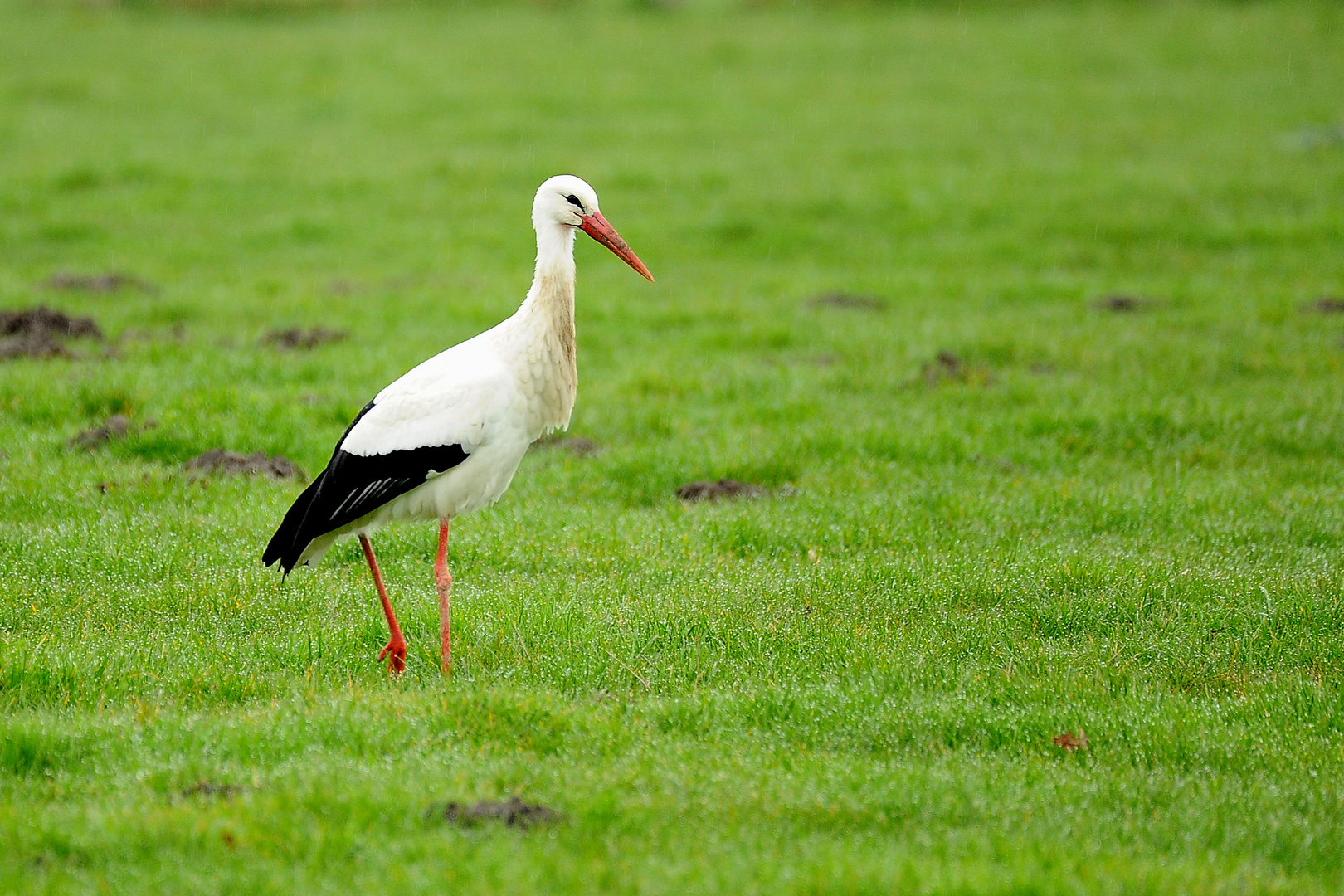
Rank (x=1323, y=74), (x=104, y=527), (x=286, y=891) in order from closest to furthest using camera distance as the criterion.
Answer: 1. (x=286, y=891)
2. (x=104, y=527)
3. (x=1323, y=74)

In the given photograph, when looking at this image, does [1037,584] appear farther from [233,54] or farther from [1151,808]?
[233,54]

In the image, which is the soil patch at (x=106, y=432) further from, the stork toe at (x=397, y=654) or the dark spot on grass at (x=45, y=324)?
the stork toe at (x=397, y=654)

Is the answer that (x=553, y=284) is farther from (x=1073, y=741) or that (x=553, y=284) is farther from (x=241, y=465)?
(x=241, y=465)

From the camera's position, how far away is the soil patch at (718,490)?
9570 millimetres

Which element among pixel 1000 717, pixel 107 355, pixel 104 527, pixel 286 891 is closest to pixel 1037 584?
pixel 1000 717

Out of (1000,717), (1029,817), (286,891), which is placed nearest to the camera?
(286,891)

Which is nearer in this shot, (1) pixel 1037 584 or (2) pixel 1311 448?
(1) pixel 1037 584

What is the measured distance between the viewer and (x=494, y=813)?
497cm

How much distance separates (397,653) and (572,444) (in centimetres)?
416

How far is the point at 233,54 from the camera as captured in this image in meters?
29.0

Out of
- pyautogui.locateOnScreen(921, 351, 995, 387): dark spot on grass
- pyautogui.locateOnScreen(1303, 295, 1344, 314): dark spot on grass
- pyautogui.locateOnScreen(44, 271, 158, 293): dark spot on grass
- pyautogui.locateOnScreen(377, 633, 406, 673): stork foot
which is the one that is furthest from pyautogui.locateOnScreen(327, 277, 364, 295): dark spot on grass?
pyautogui.locateOnScreen(1303, 295, 1344, 314): dark spot on grass

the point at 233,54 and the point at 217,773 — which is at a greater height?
the point at 233,54

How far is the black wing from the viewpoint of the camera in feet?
22.6

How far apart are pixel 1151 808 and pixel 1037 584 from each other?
259cm
